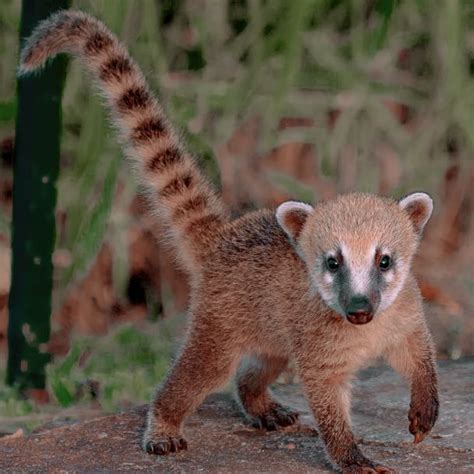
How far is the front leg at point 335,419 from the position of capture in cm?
545

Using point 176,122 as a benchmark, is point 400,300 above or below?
below

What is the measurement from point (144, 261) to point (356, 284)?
3303 millimetres

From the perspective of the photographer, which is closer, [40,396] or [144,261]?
[40,396]

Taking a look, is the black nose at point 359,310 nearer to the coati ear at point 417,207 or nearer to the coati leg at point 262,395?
the coati ear at point 417,207

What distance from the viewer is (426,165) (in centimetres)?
812

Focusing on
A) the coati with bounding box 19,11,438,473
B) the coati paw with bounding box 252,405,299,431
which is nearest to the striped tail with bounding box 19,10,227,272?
the coati with bounding box 19,11,438,473

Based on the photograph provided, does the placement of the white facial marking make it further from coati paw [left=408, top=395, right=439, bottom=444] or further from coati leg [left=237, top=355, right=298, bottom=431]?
coati leg [left=237, top=355, right=298, bottom=431]

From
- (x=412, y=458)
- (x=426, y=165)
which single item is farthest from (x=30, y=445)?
(x=426, y=165)

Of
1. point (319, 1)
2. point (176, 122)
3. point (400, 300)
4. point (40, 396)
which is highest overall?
point (319, 1)

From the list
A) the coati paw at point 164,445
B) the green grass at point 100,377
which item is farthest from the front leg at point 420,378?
the green grass at point 100,377

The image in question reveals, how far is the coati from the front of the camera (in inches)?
216

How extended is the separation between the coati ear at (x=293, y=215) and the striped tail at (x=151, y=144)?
41 centimetres

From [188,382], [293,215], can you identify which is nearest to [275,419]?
[188,382]

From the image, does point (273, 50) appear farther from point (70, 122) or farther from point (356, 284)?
point (356, 284)
